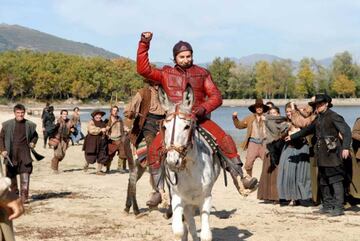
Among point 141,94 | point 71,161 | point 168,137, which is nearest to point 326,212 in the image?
point 141,94

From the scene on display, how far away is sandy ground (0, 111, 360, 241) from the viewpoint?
352 inches

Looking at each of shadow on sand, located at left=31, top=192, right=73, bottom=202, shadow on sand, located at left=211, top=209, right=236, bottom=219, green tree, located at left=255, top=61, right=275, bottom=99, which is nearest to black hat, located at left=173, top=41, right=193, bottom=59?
shadow on sand, located at left=211, top=209, right=236, bottom=219

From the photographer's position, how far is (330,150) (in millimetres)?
10578

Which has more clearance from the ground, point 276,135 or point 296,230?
point 276,135

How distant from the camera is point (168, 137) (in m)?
6.01

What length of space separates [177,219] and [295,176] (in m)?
5.40

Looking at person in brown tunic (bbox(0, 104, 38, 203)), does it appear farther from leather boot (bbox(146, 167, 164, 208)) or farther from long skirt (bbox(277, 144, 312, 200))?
long skirt (bbox(277, 144, 312, 200))

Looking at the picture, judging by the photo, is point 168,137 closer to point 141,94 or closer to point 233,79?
point 141,94

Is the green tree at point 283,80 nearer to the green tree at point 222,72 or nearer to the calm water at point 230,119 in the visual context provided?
the green tree at point 222,72

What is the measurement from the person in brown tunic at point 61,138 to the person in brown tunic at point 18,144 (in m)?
5.78

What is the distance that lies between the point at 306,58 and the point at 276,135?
484 ft

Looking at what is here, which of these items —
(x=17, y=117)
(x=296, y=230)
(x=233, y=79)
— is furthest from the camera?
(x=233, y=79)

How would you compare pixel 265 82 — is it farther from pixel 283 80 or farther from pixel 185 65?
pixel 185 65

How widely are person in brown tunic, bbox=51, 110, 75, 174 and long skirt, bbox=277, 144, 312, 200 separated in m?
8.01
